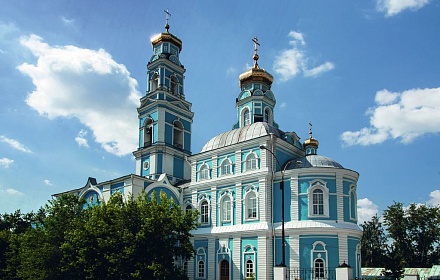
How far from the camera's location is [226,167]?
31547 mm

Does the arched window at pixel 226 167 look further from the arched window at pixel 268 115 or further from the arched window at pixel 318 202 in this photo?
the arched window at pixel 318 202

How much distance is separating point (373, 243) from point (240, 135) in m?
26.6

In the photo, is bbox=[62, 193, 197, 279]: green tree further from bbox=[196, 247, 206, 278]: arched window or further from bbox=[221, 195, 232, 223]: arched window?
bbox=[196, 247, 206, 278]: arched window

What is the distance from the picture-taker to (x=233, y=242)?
29.3 m

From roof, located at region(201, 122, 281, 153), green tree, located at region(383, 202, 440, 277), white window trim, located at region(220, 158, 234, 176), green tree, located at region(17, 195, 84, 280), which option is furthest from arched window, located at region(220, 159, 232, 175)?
green tree, located at region(383, 202, 440, 277)

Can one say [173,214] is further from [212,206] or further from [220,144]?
[220,144]

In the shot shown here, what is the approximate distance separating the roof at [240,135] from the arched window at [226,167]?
1.23 meters

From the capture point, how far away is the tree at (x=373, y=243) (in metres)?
48.5

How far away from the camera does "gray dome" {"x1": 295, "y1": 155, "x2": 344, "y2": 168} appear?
1136 inches

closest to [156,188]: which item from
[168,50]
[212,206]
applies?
[212,206]

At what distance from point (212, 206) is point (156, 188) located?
4.75m

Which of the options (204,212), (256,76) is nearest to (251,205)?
(204,212)

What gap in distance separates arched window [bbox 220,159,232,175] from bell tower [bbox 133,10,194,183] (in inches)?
242

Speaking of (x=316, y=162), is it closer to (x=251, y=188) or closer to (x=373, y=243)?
(x=251, y=188)
